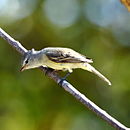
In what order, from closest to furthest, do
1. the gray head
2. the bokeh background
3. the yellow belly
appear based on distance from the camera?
1. the gray head
2. the yellow belly
3. the bokeh background

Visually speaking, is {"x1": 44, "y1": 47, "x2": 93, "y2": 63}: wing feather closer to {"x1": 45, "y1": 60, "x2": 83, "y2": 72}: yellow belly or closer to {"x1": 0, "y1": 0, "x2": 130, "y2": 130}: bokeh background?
{"x1": 45, "y1": 60, "x2": 83, "y2": 72}: yellow belly

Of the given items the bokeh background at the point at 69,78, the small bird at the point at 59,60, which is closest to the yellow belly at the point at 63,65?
the small bird at the point at 59,60

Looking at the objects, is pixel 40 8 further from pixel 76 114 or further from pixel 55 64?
pixel 55 64

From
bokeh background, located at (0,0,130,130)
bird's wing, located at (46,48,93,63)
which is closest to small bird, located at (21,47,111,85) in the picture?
bird's wing, located at (46,48,93,63)

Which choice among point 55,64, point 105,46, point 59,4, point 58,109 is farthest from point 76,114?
point 55,64

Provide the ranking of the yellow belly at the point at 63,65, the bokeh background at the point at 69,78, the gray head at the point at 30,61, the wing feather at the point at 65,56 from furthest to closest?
the bokeh background at the point at 69,78 < the wing feather at the point at 65,56 < the yellow belly at the point at 63,65 < the gray head at the point at 30,61

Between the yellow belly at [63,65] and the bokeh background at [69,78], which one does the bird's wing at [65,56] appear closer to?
the yellow belly at [63,65]
